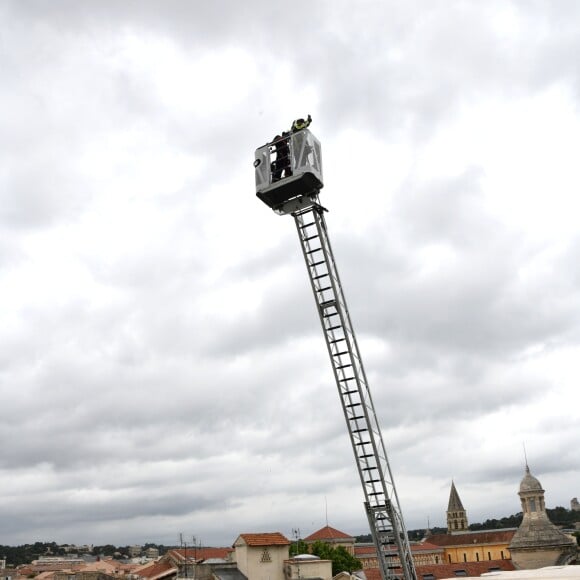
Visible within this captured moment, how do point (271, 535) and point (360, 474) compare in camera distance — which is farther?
point (271, 535)

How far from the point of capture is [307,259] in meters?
39.7

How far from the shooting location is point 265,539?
61.6m

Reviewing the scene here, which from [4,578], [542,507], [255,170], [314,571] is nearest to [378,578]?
[314,571]

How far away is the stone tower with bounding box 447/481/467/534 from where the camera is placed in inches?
6432

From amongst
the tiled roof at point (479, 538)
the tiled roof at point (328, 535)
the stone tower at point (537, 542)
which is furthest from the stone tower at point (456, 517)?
the stone tower at point (537, 542)

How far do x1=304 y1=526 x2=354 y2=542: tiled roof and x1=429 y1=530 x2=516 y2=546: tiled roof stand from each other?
31.6 meters

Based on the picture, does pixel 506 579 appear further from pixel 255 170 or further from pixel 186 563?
pixel 186 563

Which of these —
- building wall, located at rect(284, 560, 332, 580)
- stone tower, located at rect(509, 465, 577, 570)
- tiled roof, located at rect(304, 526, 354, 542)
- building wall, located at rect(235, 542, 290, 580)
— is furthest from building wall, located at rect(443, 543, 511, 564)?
building wall, located at rect(235, 542, 290, 580)

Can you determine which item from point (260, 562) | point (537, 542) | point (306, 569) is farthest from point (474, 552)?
point (260, 562)

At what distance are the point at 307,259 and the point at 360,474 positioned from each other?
511 inches

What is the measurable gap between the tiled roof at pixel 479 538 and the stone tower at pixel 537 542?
48925 millimetres

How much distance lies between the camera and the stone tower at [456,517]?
16338cm

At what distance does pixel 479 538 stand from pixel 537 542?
6308 centimetres

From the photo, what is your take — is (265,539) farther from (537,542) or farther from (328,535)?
(328,535)
